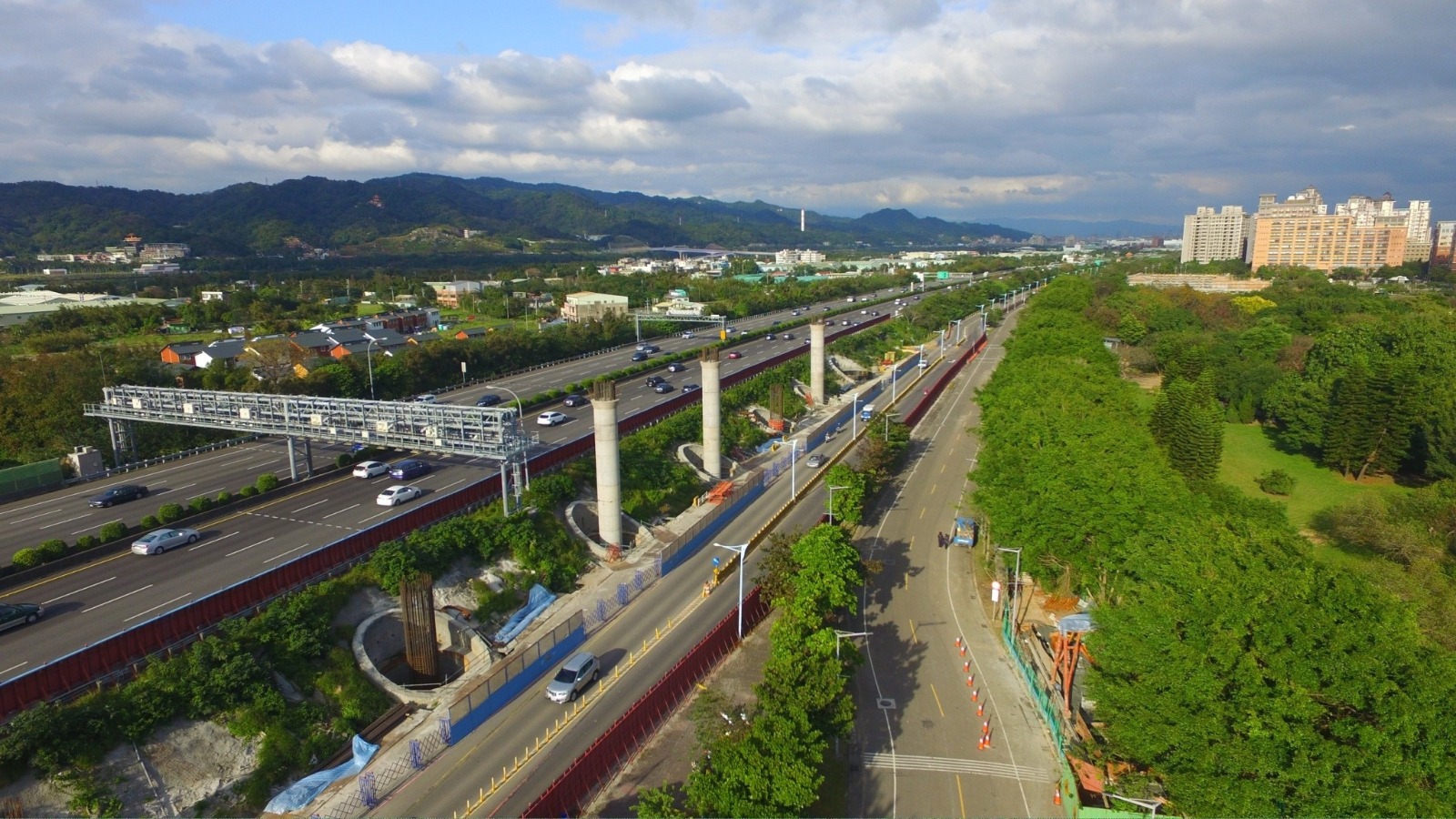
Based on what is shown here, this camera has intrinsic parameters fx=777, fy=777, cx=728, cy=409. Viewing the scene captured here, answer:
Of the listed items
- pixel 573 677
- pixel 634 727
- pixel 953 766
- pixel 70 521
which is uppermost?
pixel 70 521

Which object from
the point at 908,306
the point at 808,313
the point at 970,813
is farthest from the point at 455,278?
the point at 970,813

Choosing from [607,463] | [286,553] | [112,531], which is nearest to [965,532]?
[607,463]

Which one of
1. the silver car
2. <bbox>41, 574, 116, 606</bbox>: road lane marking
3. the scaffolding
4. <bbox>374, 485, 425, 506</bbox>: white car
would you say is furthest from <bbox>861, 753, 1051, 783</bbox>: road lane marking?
<bbox>41, 574, 116, 606</bbox>: road lane marking

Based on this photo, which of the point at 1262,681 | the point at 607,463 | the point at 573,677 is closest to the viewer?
the point at 1262,681

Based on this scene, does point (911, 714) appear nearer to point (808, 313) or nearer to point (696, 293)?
point (808, 313)

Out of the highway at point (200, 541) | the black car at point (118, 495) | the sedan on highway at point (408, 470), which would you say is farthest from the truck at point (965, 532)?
the black car at point (118, 495)

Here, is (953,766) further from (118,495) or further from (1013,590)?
(118,495)
